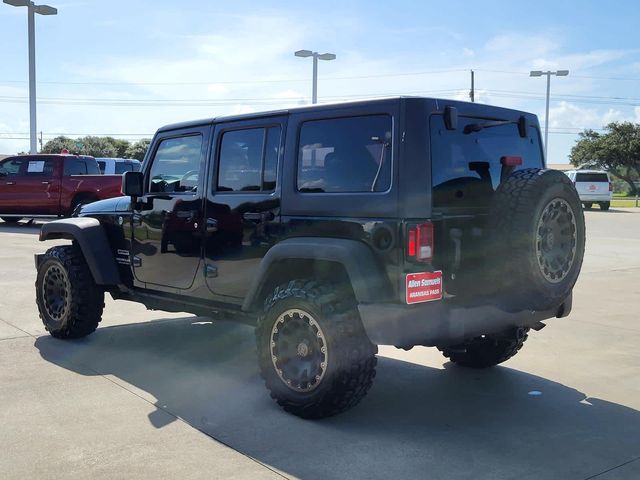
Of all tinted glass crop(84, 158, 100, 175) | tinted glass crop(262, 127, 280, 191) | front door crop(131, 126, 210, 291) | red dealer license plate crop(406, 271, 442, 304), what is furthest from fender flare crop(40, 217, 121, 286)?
tinted glass crop(84, 158, 100, 175)

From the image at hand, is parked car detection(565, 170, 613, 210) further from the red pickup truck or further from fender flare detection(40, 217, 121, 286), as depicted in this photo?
fender flare detection(40, 217, 121, 286)

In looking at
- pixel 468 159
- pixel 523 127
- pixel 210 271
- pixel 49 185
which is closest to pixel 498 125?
pixel 523 127

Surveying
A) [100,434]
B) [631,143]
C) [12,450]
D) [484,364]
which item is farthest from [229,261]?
[631,143]

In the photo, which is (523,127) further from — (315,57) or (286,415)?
(315,57)

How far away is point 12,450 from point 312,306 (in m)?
1.77

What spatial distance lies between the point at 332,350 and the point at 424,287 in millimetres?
634

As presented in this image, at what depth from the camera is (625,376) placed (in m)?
5.02

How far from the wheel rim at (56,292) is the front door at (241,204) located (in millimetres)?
1781

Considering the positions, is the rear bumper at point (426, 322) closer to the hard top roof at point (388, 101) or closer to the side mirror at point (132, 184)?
the hard top roof at point (388, 101)

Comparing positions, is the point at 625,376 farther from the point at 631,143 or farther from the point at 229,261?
the point at 631,143

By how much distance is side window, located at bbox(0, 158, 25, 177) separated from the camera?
1741 centimetres

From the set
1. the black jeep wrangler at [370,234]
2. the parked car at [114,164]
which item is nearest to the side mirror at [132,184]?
the black jeep wrangler at [370,234]

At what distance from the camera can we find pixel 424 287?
3.68 m

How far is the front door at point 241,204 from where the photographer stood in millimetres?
4426
